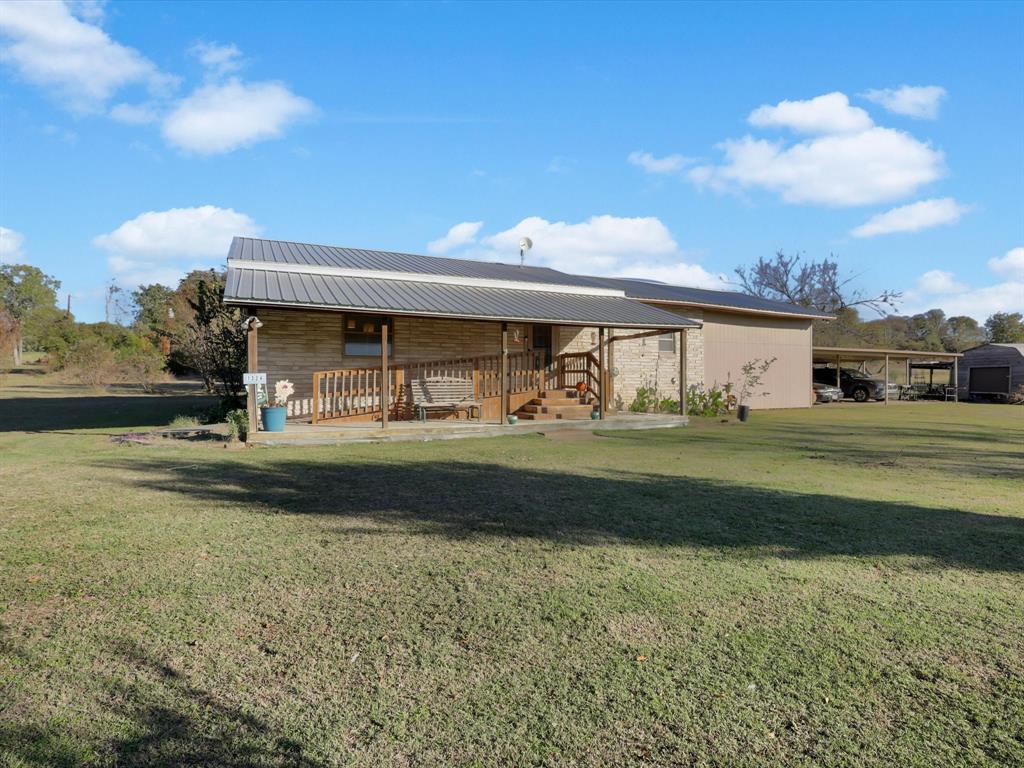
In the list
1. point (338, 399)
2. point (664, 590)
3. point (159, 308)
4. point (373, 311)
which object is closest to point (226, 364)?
point (338, 399)

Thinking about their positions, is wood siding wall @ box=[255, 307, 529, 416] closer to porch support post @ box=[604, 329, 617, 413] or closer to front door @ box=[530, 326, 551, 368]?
front door @ box=[530, 326, 551, 368]

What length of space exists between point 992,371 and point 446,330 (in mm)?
29920

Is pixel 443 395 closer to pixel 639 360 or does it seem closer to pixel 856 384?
pixel 639 360

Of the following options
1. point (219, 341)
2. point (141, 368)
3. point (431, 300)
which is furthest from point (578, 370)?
point (141, 368)

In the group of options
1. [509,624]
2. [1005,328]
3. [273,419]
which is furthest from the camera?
[1005,328]

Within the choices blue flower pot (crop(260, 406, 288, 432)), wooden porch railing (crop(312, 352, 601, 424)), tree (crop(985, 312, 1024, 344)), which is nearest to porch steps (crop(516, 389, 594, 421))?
wooden porch railing (crop(312, 352, 601, 424))

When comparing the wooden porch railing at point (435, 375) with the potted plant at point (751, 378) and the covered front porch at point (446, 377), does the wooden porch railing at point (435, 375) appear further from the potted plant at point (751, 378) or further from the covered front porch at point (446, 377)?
the potted plant at point (751, 378)

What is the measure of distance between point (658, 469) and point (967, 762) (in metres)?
6.66

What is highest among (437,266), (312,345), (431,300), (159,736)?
(437,266)

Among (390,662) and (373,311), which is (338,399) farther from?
(390,662)

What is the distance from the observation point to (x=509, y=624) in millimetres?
3578

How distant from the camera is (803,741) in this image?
2.50 meters

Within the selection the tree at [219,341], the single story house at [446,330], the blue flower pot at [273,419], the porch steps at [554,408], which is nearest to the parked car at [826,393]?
the single story house at [446,330]

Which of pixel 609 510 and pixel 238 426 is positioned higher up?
pixel 238 426
